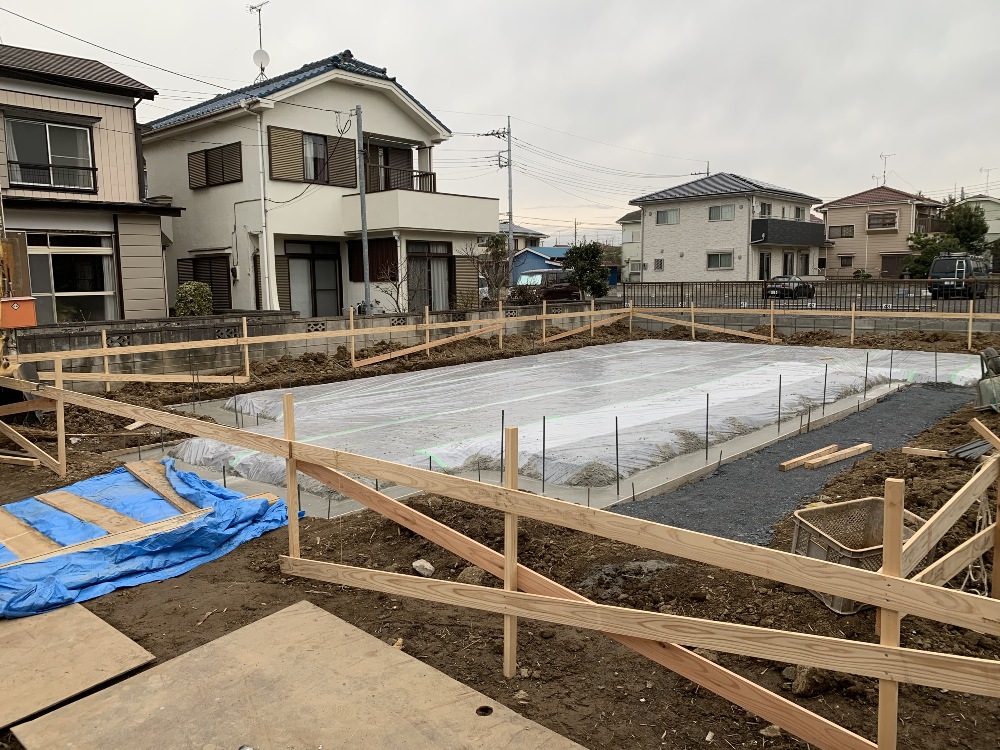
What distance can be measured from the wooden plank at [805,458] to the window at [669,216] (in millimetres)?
28888

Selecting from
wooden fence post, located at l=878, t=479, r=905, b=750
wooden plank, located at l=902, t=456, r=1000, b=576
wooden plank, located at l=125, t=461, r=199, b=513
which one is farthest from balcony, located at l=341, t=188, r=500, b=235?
wooden fence post, located at l=878, t=479, r=905, b=750

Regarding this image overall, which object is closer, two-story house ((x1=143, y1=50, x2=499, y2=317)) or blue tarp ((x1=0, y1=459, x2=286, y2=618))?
blue tarp ((x1=0, y1=459, x2=286, y2=618))

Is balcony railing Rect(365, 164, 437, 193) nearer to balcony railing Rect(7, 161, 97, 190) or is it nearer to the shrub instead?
the shrub

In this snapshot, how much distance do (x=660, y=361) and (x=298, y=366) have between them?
7.03 metres

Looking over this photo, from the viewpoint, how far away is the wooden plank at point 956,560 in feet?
10.3

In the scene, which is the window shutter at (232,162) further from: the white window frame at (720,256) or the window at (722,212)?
the white window frame at (720,256)

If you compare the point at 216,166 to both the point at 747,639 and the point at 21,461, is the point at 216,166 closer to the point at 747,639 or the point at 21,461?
the point at 21,461

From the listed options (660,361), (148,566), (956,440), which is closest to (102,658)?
(148,566)

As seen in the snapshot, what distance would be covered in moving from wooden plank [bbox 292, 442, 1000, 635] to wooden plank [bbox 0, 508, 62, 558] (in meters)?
3.00

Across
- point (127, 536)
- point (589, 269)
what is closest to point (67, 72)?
point (127, 536)

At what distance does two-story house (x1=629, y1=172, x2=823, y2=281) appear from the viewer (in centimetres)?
3281

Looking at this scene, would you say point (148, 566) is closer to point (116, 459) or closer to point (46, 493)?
point (46, 493)

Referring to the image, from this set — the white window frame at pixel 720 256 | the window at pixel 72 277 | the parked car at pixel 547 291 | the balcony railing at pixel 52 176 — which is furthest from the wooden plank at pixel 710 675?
the white window frame at pixel 720 256

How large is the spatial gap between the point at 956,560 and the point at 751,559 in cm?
146
